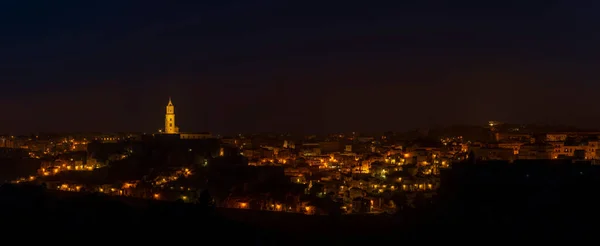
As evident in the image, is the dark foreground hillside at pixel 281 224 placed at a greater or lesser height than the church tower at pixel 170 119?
lesser

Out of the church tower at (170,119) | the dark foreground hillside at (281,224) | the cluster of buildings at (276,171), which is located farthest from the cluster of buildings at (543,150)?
the church tower at (170,119)

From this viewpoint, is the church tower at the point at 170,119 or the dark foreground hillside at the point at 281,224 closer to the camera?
the dark foreground hillside at the point at 281,224

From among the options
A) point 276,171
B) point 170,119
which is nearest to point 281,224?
point 276,171

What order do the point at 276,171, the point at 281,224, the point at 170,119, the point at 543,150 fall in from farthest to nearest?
the point at 170,119 → the point at 543,150 → the point at 276,171 → the point at 281,224

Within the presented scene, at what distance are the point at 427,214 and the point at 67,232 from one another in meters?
9.01

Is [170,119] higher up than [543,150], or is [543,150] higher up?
[170,119]

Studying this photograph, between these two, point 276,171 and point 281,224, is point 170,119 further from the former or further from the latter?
point 281,224

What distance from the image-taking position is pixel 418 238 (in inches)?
565

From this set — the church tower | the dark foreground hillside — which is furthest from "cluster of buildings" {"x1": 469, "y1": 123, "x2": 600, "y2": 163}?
the church tower

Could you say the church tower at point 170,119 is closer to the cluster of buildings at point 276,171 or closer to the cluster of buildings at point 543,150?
the cluster of buildings at point 276,171

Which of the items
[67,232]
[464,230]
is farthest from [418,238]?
[67,232]

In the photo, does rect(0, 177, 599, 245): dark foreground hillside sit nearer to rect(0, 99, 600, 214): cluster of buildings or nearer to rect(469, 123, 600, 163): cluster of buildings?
rect(0, 99, 600, 214): cluster of buildings

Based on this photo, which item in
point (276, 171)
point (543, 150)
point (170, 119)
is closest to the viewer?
point (276, 171)

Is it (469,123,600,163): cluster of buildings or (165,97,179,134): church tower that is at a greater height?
(165,97,179,134): church tower
